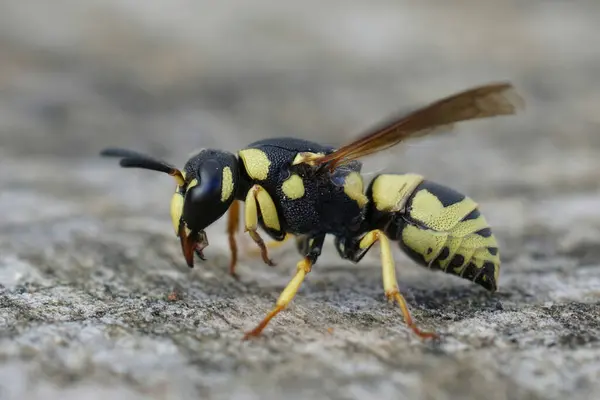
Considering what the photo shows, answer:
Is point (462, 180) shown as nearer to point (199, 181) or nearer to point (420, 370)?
point (199, 181)

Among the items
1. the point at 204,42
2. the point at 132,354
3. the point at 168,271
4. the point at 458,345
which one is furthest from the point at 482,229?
the point at 204,42

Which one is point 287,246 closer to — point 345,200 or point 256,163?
point 345,200

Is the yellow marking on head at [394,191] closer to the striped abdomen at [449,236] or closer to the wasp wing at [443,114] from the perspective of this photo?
the striped abdomen at [449,236]

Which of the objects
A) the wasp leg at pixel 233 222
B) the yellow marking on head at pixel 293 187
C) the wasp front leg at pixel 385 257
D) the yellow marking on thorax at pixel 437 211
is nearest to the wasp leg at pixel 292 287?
the wasp front leg at pixel 385 257

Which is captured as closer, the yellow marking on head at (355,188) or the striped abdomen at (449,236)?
the striped abdomen at (449,236)

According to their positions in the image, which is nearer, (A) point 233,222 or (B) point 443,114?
(B) point 443,114

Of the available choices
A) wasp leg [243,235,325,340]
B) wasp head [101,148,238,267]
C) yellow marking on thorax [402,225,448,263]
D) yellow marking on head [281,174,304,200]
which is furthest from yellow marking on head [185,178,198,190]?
yellow marking on thorax [402,225,448,263]

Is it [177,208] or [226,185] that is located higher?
[226,185]

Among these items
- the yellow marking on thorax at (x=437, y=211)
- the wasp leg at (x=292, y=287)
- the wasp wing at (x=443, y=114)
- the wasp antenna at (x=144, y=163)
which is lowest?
the wasp leg at (x=292, y=287)

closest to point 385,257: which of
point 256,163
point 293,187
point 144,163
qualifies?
point 293,187
